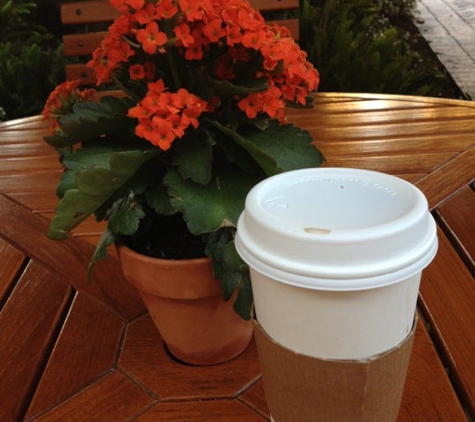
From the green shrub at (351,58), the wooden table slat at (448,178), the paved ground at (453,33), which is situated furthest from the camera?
the paved ground at (453,33)

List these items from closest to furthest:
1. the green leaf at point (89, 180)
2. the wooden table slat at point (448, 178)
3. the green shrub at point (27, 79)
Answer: the green leaf at point (89, 180) < the wooden table slat at point (448, 178) < the green shrub at point (27, 79)

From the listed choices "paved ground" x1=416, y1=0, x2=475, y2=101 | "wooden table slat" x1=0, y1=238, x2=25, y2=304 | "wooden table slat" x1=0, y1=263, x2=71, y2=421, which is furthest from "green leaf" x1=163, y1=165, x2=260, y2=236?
"paved ground" x1=416, y1=0, x2=475, y2=101

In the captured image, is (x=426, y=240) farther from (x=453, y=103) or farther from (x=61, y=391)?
(x=453, y=103)

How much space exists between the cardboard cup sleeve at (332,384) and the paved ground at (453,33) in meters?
3.78

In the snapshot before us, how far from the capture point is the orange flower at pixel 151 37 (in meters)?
0.70

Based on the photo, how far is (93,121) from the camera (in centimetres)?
77

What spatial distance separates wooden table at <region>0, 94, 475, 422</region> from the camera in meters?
0.76

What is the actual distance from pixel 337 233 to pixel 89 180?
329 mm

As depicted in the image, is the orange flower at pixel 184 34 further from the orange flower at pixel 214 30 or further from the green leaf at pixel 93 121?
the green leaf at pixel 93 121

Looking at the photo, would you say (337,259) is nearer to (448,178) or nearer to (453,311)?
(453,311)

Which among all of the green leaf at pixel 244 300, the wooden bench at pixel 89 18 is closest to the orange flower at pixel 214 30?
the green leaf at pixel 244 300

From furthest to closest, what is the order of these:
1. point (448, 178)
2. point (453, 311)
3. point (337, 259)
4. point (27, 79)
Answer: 1. point (27, 79)
2. point (448, 178)
3. point (453, 311)
4. point (337, 259)

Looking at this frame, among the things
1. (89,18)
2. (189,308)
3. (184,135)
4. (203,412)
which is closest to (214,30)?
(184,135)

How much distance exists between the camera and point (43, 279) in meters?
1.05
